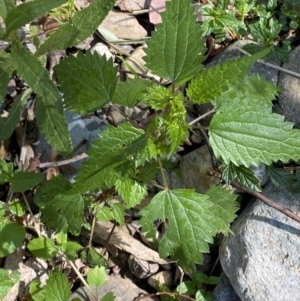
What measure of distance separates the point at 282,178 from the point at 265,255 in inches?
16.3

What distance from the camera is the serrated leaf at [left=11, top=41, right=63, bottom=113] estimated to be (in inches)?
87.1

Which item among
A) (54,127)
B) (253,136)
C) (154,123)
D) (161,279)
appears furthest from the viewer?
(161,279)

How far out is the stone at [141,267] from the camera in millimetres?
2922

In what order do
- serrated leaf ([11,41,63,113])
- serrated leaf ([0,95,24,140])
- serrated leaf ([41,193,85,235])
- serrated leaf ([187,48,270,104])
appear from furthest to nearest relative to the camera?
serrated leaf ([0,95,24,140]), serrated leaf ([41,193,85,235]), serrated leaf ([11,41,63,113]), serrated leaf ([187,48,270,104])

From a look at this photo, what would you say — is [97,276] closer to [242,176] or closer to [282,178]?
[242,176]

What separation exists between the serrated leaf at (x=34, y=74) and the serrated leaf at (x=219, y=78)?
2.03ft

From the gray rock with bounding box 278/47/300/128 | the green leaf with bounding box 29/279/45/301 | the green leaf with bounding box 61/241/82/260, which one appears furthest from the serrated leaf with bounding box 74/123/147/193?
the gray rock with bounding box 278/47/300/128

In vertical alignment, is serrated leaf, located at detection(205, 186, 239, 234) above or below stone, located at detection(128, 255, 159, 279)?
above

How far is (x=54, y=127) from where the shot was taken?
243 centimetres

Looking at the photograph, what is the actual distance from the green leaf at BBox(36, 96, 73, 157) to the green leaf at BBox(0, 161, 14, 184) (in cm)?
37

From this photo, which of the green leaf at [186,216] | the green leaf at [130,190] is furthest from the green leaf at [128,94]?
the green leaf at [186,216]

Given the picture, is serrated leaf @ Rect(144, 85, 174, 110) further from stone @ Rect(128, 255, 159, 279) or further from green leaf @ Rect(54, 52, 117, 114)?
stone @ Rect(128, 255, 159, 279)

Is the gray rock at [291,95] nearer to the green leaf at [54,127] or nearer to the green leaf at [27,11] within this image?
the green leaf at [54,127]

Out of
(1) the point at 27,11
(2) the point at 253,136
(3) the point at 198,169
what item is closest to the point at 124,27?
(3) the point at 198,169
